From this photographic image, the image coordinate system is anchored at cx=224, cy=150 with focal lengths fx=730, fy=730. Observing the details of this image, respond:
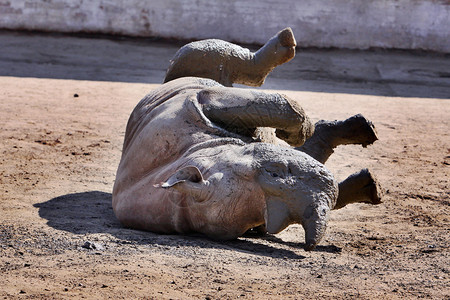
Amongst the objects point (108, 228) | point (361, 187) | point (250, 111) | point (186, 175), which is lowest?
point (108, 228)

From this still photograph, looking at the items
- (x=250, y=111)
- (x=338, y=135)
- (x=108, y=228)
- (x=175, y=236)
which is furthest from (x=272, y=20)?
(x=175, y=236)

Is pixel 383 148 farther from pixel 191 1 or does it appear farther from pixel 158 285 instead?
pixel 191 1

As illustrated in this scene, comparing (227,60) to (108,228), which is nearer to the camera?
(108,228)

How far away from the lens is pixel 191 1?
14938 mm

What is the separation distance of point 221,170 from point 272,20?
36.9ft

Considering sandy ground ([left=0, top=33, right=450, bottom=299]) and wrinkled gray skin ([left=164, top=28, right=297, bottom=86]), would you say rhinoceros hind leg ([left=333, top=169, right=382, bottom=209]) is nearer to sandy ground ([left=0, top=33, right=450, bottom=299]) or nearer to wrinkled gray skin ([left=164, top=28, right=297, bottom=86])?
sandy ground ([left=0, top=33, right=450, bottom=299])

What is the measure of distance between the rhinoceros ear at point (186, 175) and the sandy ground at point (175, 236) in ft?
1.23

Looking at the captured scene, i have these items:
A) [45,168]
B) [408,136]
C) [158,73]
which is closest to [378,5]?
[158,73]

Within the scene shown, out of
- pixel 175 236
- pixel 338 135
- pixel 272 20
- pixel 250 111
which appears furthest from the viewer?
pixel 272 20

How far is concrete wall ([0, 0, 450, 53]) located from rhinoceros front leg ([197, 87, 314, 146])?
34.3 feet

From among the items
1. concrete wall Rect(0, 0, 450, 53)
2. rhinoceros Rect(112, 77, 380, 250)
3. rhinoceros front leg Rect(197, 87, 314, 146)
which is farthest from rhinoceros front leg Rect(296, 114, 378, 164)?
concrete wall Rect(0, 0, 450, 53)

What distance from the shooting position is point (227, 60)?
5840 millimetres

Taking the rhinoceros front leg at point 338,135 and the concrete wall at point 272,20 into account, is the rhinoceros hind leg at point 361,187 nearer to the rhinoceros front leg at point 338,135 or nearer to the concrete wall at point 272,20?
the rhinoceros front leg at point 338,135

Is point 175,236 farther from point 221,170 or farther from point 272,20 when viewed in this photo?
point 272,20
